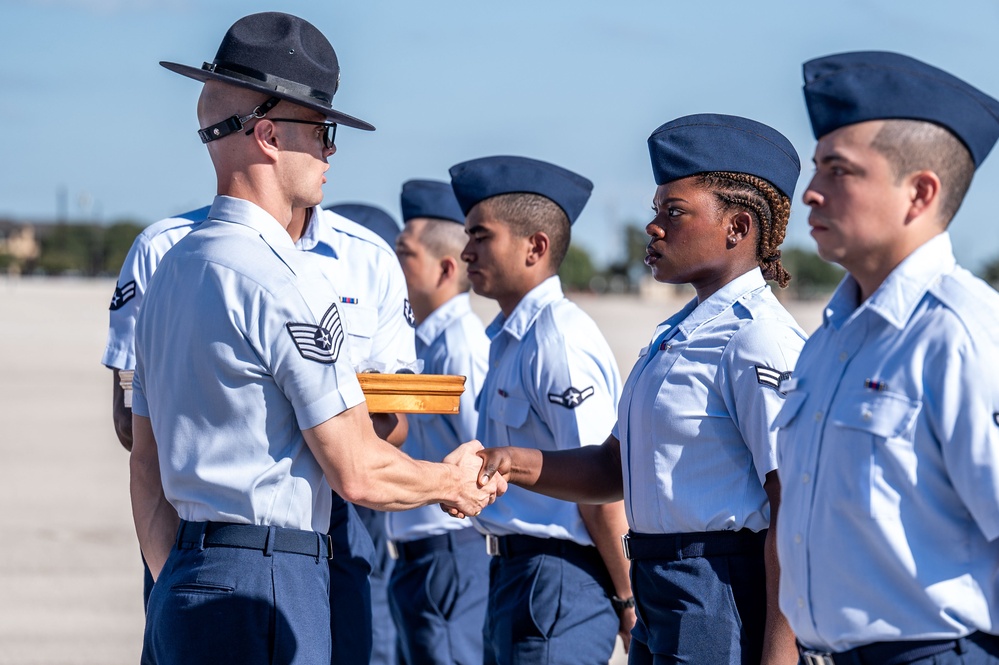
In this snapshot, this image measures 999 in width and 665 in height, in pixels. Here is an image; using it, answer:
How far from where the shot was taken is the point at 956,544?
2426mm

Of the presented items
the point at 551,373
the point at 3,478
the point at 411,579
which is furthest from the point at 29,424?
the point at 551,373

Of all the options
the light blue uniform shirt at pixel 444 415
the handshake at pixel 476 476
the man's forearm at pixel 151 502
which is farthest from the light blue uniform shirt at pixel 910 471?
the light blue uniform shirt at pixel 444 415

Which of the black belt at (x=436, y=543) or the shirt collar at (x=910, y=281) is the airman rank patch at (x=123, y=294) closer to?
the black belt at (x=436, y=543)

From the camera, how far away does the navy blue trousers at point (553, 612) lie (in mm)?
4418

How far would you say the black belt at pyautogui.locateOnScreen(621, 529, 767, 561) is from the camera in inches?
137

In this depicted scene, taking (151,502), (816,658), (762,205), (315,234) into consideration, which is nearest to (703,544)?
(816,658)

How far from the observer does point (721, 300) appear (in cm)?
365

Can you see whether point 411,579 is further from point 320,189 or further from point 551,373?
point 320,189

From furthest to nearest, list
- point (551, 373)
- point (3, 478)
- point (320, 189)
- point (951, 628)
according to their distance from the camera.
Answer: point (3, 478) < point (551, 373) < point (320, 189) < point (951, 628)

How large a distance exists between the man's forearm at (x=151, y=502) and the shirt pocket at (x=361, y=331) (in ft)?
3.89

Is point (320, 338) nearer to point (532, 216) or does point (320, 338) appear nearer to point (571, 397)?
point (571, 397)

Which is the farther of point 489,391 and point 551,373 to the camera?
point 489,391

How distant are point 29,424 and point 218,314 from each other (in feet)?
52.7

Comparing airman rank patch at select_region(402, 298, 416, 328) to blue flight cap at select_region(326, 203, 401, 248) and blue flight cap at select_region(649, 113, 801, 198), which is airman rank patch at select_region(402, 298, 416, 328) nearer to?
blue flight cap at select_region(649, 113, 801, 198)
